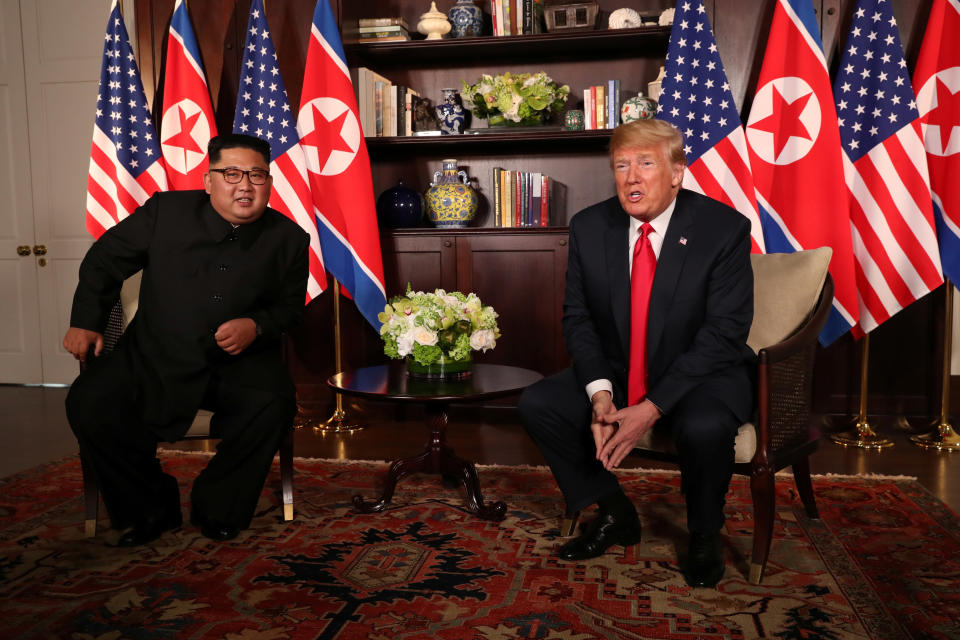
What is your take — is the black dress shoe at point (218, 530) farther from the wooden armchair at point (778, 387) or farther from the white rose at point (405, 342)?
the wooden armchair at point (778, 387)

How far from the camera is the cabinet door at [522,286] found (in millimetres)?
4184

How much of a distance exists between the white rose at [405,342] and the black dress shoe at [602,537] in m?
0.84

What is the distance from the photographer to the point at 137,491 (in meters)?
2.50

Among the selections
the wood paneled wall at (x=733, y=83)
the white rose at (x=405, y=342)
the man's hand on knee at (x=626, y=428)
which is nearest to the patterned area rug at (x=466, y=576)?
the man's hand on knee at (x=626, y=428)

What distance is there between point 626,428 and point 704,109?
2.20 metres

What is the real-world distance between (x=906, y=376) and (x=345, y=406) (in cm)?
297

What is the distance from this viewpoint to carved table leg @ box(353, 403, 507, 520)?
277 centimetres

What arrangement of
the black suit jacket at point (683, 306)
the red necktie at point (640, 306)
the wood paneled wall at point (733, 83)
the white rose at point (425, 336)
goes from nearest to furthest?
the black suit jacket at point (683, 306) → the red necktie at point (640, 306) → the white rose at point (425, 336) → the wood paneled wall at point (733, 83)

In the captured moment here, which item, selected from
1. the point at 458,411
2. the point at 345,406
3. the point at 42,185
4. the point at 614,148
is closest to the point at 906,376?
the point at 458,411

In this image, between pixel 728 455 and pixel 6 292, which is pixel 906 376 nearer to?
pixel 728 455

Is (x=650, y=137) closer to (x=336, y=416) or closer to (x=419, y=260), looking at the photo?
(x=419, y=260)

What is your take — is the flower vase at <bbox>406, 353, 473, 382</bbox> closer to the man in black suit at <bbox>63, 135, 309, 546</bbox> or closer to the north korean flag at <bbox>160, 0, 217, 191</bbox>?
the man in black suit at <bbox>63, 135, 309, 546</bbox>

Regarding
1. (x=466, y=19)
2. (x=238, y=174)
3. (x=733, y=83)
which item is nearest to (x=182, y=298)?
(x=238, y=174)

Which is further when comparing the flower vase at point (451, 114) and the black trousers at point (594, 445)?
the flower vase at point (451, 114)
